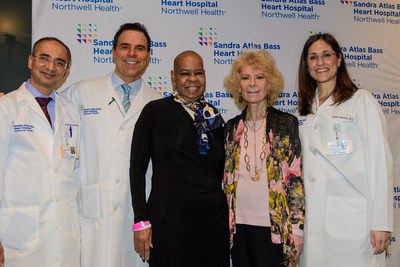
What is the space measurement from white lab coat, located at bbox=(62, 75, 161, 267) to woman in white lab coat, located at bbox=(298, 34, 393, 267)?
114 centimetres

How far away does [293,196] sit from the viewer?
7.09 ft

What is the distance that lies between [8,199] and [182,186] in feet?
3.33

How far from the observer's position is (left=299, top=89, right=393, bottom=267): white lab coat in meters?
2.12

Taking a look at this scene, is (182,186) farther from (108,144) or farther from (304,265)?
(304,265)

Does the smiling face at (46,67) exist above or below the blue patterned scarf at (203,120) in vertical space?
above

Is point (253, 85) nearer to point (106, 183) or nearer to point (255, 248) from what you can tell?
point (255, 248)

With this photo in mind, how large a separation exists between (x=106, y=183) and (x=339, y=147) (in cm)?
147

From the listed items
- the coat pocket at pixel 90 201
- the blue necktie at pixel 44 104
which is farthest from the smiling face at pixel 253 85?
the blue necktie at pixel 44 104

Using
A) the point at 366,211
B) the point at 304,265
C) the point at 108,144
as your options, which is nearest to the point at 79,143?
the point at 108,144

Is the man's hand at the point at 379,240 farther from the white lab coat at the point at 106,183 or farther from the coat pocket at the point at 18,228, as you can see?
the coat pocket at the point at 18,228

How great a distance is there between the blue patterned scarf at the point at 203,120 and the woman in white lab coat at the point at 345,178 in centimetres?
59

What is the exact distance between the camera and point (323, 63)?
2350mm

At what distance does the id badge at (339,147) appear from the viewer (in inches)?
86.3

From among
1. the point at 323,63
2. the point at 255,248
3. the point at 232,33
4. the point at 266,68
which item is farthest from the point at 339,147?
the point at 232,33
